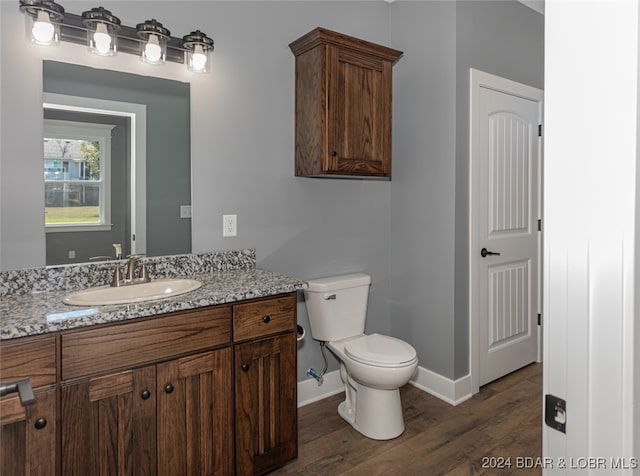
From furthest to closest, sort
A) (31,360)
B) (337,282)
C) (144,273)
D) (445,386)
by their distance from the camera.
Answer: (445,386) → (337,282) → (144,273) → (31,360)

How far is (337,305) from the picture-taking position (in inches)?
102

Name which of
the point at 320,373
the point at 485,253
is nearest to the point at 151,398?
the point at 320,373

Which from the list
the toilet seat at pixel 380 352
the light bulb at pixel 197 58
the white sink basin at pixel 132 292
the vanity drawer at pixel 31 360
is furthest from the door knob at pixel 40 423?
the light bulb at pixel 197 58

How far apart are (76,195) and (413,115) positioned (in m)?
2.09

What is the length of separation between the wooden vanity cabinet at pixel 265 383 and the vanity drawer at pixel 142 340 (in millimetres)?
106

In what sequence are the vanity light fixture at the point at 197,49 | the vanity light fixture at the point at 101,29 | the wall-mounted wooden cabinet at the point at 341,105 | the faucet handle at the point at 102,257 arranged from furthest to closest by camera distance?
the wall-mounted wooden cabinet at the point at 341,105 → the vanity light fixture at the point at 197,49 → the faucet handle at the point at 102,257 → the vanity light fixture at the point at 101,29

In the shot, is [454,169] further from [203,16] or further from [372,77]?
[203,16]

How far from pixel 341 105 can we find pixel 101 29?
1238 mm

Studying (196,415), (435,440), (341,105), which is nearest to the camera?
(196,415)

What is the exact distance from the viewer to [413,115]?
114 inches

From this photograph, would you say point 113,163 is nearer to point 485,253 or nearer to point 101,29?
point 101,29

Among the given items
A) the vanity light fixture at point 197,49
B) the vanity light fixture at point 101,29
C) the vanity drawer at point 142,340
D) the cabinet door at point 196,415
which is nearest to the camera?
the vanity drawer at point 142,340

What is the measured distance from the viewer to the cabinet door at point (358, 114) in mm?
2408

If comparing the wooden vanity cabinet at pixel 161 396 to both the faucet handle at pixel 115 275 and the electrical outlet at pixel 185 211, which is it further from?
the electrical outlet at pixel 185 211
